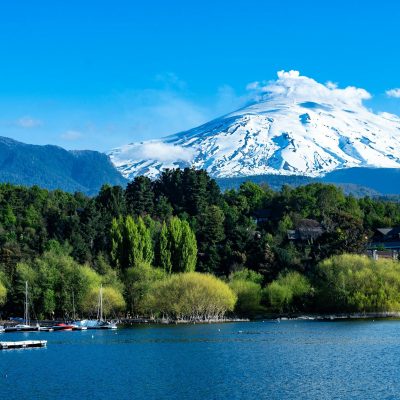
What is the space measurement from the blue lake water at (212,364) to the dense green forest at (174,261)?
9.30m

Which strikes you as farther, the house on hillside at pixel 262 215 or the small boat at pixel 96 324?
the house on hillside at pixel 262 215

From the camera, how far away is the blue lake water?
35834mm

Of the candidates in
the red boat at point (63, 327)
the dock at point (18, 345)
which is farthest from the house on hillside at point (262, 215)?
the dock at point (18, 345)

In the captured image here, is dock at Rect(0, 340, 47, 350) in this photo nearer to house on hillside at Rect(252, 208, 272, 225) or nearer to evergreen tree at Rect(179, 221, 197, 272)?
evergreen tree at Rect(179, 221, 197, 272)

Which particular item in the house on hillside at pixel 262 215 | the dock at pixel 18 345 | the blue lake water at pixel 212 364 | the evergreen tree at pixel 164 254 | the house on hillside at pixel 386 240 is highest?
the house on hillside at pixel 262 215

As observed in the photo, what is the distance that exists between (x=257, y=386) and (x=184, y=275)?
124ft

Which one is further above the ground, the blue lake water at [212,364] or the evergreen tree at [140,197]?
the evergreen tree at [140,197]

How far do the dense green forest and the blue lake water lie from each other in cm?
930

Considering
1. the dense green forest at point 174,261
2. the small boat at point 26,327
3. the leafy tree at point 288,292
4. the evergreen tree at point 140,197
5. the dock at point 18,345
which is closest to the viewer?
the dock at point 18,345

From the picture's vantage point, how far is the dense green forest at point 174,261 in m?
73.7

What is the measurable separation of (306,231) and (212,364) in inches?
2199

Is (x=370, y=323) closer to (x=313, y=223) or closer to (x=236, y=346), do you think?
(x=236, y=346)

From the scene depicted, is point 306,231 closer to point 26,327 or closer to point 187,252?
point 187,252

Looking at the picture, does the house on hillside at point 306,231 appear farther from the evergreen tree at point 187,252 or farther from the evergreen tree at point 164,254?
the evergreen tree at point 164,254
